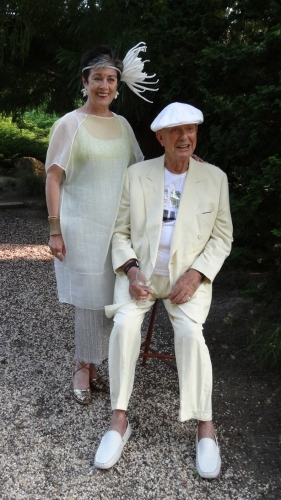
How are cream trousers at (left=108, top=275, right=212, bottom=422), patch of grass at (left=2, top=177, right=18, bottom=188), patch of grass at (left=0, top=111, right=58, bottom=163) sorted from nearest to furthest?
cream trousers at (left=108, top=275, right=212, bottom=422)
patch of grass at (left=2, top=177, right=18, bottom=188)
patch of grass at (left=0, top=111, right=58, bottom=163)

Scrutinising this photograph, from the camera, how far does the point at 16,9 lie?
498 centimetres

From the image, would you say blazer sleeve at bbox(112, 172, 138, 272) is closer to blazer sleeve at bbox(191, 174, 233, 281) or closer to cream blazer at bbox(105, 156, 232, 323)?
cream blazer at bbox(105, 156, 232, 323)

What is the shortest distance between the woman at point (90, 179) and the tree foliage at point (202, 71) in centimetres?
61

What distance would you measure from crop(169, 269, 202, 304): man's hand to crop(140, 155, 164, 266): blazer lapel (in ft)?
0.50

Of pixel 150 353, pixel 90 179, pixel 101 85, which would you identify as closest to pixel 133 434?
pixel 150 353

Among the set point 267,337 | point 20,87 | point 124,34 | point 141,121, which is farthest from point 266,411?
point 20,87

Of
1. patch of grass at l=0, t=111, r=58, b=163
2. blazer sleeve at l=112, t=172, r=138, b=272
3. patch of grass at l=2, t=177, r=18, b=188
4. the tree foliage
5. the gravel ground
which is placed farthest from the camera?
patch of grass at l=0, t=111, r=58, b=163

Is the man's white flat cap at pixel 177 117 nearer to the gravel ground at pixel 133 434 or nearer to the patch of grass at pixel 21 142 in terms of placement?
the gravel ground at pixel 133 434

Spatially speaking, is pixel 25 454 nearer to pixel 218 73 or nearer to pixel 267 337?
pixel 267 337

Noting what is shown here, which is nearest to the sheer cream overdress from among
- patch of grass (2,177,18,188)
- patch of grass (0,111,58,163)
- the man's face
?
the man's face

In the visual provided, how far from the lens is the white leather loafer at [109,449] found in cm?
227

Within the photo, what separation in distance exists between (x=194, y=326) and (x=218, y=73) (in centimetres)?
152

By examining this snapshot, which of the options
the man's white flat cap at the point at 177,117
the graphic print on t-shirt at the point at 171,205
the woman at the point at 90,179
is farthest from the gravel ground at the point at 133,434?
the man's white flat cap at the point at 177,117

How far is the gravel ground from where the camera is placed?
2.20 metres
